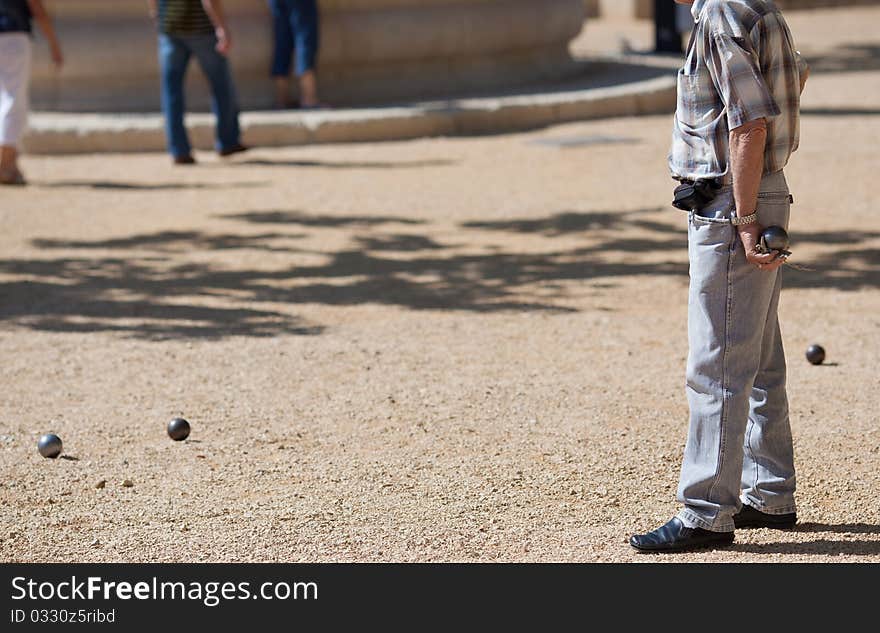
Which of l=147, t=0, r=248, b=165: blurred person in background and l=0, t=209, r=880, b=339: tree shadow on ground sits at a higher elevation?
l=147, t=0, r=248, b=165: blurred person in background

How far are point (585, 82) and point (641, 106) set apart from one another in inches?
62.6

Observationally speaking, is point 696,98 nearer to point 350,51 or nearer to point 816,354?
point 816,354

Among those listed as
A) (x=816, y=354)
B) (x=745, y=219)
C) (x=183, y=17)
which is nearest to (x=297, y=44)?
(x=183, y=17)

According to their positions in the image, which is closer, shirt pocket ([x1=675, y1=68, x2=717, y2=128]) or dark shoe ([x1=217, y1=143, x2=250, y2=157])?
shirt pocket ([x1=675, y1=68, x2=717, y2=128])

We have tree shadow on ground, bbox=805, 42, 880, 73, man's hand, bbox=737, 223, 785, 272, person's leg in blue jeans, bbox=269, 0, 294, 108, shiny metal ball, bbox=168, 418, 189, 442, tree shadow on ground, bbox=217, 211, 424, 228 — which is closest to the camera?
man's hand, bbox=737, 223, 785, 272

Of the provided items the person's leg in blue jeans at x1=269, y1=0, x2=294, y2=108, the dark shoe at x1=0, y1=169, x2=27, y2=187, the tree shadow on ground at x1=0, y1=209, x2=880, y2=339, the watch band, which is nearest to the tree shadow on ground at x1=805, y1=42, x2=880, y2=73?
the person's leg in blue jeans at x1=269, y1=0, x2=294, y2=108

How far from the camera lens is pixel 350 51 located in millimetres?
14094

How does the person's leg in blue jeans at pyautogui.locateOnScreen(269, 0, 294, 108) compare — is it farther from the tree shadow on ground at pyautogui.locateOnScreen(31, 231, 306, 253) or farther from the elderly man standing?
the elderly man standing

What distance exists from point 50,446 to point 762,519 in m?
2.47

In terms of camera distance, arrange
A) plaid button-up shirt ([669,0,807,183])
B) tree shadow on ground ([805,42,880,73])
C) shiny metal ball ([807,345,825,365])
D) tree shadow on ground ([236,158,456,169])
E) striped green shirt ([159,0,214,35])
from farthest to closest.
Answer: tree shadow on ground ([805,42,880,73])
tree shadow on ground ([236,158,456,169])
striped green shirt ([159,0,214,35])
shiny metal ball ([807,345,825,365])
plaid button-up shirt ([669,0,807,183])

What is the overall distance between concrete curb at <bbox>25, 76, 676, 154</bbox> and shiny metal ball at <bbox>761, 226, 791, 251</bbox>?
9.21 meters

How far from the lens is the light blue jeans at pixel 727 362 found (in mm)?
3855

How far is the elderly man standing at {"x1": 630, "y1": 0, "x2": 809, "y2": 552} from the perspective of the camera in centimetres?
368

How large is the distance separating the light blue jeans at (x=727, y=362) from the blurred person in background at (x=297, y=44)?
379 inches
